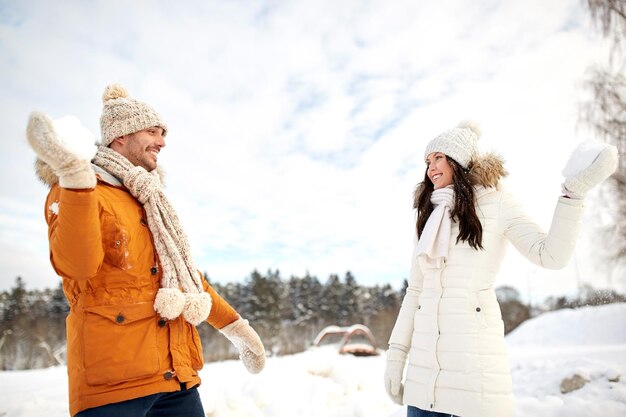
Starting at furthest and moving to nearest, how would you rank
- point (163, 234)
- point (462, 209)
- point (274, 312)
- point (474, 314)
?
1. point (274, 312)
2. point (462, 209)
3. point (474, 314)
4. point (163, 234)

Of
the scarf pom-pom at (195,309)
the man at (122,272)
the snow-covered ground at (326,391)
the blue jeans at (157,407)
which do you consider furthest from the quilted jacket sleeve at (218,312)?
the snow-covered ground at (326,391)

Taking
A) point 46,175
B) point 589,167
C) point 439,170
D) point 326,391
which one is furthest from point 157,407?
point 326,391

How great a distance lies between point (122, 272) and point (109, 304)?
143 mm

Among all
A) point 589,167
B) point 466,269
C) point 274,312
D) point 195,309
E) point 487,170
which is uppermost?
point 487,170

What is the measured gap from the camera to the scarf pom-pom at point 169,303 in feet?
6.23

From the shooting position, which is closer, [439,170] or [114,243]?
[114,243]

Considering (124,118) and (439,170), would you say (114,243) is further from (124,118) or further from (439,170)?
(439,170)

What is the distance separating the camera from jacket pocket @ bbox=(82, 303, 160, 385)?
1.71 m

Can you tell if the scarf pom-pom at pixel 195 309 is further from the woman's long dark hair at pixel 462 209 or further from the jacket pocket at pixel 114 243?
the woman's long dark hair at pixel 462 209

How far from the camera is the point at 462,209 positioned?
245cm

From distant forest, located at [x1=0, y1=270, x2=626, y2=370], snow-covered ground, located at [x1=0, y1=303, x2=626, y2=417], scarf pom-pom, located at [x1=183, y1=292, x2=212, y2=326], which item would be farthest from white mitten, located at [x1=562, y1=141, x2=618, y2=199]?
distant forest, located at [x1=0, y1=270, x2=626, y2=370]

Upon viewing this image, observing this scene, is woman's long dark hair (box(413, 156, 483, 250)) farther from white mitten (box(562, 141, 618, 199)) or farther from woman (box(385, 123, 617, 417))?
white mitten (box(562, 141, 618, 199))

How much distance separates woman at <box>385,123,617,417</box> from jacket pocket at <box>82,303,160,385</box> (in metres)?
1.36

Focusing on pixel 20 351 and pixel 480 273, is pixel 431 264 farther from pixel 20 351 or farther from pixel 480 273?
pixel 20 351
